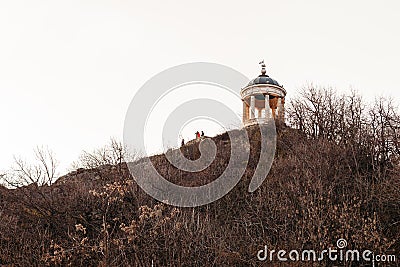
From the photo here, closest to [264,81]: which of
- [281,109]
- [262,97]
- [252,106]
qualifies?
[262,97]

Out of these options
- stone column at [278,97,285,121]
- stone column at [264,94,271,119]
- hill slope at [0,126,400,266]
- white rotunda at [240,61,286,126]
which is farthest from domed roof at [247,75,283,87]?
hill slope at [0,126,400,266]

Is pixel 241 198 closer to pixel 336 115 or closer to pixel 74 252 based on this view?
pixel 74 252

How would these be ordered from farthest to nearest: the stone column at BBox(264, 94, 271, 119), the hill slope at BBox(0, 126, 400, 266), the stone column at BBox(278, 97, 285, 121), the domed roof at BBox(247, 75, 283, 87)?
1. the domed roof at BBox(247, 75, 283, 87)
2. the stone column at BBox(264, 94, 271, 119)
3. the stone column at BBox(278, 97, 285, 121)
4. the hill slope at BBox(0, 126, 400, 266)

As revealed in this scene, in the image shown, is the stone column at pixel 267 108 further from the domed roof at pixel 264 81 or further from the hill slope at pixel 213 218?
the hill slope at pixel 213 218

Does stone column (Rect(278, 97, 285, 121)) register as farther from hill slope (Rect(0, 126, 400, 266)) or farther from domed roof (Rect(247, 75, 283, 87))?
hill slope (Rect(0, 126, 400, 266))

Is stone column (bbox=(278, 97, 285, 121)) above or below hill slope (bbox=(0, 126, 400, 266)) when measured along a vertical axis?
above

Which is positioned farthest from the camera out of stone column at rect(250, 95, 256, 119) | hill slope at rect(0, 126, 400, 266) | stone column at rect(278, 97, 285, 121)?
stone column at rect(250, 95, 256, 119)

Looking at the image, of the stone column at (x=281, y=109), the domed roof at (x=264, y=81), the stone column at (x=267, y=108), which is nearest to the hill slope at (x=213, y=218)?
the stone column at (x=281, y=109)

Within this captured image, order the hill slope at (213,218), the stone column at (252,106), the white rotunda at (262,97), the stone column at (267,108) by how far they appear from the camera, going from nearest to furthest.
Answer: the hill slope at (213,218), the stone column at (267,108), the white rotunda at (262,97), the stone column at (252,106)

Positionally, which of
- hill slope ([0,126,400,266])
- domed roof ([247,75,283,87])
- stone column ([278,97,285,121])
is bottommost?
hill slope ([0,126,400,266])

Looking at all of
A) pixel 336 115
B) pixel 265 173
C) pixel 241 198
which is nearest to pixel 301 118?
pixel 336 115

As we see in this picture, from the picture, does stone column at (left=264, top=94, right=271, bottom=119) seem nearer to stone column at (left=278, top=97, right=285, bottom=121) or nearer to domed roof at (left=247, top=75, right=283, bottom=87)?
Answer: stone column at (left=278, top=97, right=285, bottom=121)

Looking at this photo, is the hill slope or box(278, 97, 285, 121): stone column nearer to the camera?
the hill slope

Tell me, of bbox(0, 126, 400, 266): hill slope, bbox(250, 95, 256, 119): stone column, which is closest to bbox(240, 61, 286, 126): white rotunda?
bbox(250, 95, 256, 119): stone column
